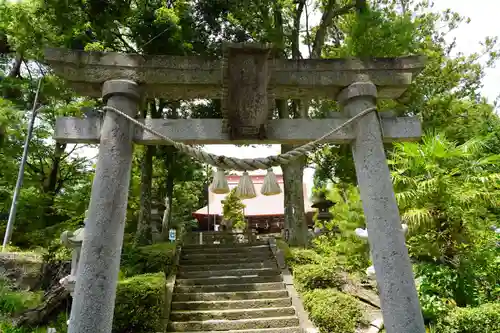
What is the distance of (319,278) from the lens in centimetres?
800

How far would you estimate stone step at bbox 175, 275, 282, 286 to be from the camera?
28.8 ft

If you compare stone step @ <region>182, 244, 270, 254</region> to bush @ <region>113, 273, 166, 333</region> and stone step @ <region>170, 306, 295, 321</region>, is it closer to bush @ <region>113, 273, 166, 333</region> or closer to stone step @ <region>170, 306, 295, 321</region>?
stone step @ <region>170, 306, 295, 321</region>

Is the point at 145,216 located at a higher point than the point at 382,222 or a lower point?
higher

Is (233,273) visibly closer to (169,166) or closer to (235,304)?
(235,304)

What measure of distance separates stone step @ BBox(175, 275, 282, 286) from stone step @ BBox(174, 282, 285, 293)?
0.28m

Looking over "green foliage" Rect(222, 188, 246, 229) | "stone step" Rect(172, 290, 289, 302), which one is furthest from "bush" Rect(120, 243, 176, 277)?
"green foliage" Rect(222, 188, 246, 229)

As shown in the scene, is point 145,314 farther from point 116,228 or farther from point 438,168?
point 438,168

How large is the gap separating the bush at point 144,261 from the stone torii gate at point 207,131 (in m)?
5.78

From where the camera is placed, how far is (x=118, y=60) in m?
3.85

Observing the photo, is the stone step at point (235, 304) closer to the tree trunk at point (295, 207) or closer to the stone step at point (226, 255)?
the stone step at point (226, 255)

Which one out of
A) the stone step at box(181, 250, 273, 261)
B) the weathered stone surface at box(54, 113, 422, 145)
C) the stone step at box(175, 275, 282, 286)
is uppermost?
the weathered stone surface at box(54, 113, 422, 145)

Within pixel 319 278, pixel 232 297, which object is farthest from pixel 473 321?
pixel 232 297

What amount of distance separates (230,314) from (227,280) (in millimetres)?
1603

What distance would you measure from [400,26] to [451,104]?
436 cm
